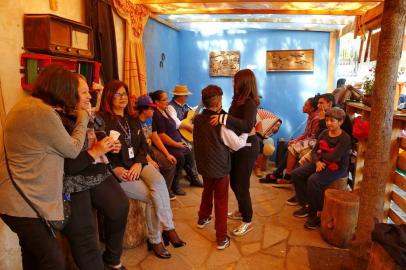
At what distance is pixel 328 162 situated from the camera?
10.6 feet

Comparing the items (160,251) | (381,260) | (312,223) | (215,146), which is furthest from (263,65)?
(381,260)

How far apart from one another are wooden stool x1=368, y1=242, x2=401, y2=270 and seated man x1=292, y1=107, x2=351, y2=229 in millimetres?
1400

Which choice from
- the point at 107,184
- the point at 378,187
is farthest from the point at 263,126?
the point at 107,184

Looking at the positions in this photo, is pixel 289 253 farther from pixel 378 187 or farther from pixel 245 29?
pixel 245 29

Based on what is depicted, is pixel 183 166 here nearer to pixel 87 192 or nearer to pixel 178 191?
pixel 178 191

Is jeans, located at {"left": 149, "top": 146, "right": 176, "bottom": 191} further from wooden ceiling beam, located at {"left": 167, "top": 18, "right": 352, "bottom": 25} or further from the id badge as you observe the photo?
wooden ceiling beam, located at {"left": 167, "top": 18, "right": 352, "bottom": 25}

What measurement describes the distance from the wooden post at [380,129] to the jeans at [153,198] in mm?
1441

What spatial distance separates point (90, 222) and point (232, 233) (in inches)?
59.8

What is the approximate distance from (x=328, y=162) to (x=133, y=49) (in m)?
2.65

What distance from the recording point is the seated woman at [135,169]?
2502mm

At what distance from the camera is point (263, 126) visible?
196 inches

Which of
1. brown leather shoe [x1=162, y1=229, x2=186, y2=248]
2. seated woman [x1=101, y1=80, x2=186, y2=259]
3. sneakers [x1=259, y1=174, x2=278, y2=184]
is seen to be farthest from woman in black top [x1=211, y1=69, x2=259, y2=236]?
sneakers [x1=259, y1=174, x2=278, y2=184]

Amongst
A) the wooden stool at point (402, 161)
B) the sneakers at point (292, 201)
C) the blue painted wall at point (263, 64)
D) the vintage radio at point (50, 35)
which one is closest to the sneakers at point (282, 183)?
the sneakers at point (292, 201)

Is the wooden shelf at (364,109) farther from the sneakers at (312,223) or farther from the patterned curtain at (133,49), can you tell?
the patterned curtain at (133,49)
